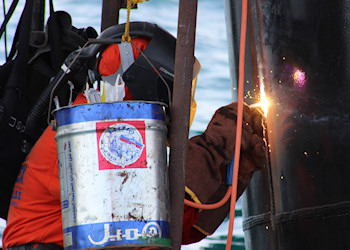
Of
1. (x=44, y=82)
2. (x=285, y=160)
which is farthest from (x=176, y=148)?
(x=44, y=82)

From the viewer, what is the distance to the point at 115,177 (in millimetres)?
1953

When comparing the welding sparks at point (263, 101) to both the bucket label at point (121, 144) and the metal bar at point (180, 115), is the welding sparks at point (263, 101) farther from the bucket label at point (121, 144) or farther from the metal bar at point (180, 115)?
the bucket label at point (121, 144)

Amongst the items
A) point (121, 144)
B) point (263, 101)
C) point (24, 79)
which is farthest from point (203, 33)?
point (121, 144)

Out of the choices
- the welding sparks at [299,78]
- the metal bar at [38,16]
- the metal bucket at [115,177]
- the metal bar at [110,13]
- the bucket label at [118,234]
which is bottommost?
the bucket label at [118,234]

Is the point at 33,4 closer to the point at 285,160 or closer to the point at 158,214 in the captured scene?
the point at 285,160

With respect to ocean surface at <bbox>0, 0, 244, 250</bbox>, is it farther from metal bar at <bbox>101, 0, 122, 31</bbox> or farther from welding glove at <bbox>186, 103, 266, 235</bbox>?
welding glove at <bbox>186, 103, 266, 235</bbox>

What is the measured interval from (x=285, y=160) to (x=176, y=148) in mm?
891

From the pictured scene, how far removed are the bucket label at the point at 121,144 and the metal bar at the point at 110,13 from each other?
1752 millimetres

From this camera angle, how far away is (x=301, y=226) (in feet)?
9.17

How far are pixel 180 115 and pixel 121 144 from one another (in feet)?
0.89

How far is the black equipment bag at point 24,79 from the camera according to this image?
266cm

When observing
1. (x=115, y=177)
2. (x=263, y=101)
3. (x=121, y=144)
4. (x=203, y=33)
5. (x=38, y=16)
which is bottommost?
(x=115, y=177)

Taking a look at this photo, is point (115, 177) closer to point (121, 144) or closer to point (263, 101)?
point (121, 144)

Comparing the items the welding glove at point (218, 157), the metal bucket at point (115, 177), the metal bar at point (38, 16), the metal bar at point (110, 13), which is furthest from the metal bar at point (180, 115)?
the metal bar at point (110, 13)
